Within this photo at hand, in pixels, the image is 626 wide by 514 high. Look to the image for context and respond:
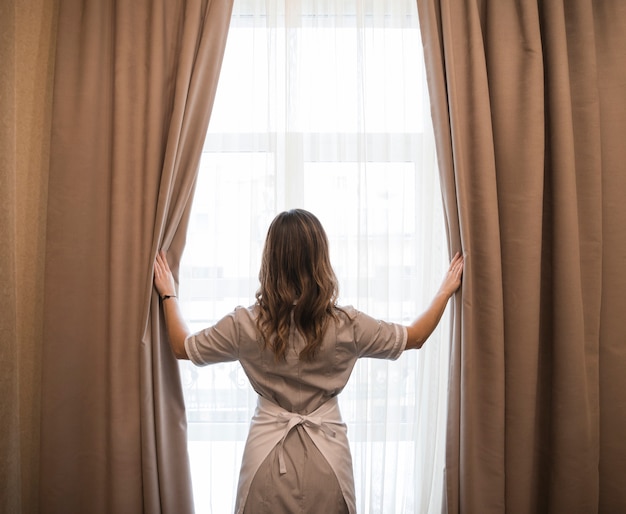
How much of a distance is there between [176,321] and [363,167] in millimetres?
877

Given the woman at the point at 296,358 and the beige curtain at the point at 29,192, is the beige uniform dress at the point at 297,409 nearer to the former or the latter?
the woman at the point at 296,358

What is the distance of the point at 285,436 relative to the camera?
1340 mm

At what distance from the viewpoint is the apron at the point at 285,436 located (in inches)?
52.5

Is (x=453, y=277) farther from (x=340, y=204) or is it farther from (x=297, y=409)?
(x=297, y=409)

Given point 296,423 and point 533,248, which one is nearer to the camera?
point 296,423

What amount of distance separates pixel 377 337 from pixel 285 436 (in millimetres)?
402

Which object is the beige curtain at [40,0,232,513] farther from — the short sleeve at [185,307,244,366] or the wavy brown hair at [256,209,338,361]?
the wavy brown hair at [256,209,338,361]

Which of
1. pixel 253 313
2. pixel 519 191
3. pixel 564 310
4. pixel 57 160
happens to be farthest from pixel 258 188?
pixel 564 310

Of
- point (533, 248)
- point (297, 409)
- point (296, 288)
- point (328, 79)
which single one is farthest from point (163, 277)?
point (533, 248)

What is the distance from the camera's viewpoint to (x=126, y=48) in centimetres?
159

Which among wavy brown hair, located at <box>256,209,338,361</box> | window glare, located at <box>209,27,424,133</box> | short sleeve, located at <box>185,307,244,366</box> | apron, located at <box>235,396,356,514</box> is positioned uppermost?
window glare, located at <box>209,27,424,133</box>

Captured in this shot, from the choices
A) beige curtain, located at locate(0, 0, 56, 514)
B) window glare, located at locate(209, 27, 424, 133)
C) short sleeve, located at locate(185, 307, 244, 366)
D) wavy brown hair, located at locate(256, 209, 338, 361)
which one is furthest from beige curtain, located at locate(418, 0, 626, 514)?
beige curtain, located at locate(0, 0, 56, 514)

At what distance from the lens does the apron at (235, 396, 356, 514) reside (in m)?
1.33

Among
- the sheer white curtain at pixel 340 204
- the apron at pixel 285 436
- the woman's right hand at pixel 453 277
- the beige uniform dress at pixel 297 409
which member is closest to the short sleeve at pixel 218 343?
the beige uniform dress at pixel 297 409
